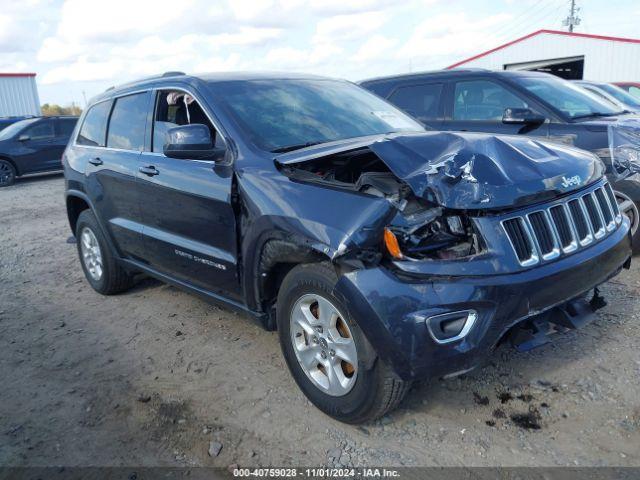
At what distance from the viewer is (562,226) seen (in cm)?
274

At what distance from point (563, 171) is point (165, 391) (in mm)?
2623

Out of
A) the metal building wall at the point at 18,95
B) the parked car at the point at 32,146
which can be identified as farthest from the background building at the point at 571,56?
the metal building wall at the point at 18,95

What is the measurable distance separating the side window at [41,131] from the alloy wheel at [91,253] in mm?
10570

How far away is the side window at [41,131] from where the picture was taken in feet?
46.7

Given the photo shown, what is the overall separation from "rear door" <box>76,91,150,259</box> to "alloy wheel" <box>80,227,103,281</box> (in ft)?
1.47

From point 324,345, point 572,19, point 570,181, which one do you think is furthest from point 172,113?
point 572,19

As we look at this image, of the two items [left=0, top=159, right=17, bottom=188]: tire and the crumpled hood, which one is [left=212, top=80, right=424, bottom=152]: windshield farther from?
[left=0, top=159, right=17, bottom=188]: tire

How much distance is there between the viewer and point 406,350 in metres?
2.41

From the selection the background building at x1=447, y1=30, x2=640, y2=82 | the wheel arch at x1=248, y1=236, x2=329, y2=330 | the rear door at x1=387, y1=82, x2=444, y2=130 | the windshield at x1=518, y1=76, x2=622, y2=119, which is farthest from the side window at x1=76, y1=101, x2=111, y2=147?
the background building at x1=447, y1=30, x2=640, y2=82

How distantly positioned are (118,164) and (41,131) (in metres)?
11.7

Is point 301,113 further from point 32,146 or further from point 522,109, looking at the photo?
point 32,146

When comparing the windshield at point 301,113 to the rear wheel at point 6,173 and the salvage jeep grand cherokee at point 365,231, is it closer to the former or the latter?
the salvage jeep grand cherokee at point 365,231

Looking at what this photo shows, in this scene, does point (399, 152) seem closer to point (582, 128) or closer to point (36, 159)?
point (582, 128)

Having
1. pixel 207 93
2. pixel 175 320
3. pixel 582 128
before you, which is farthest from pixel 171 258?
pixel 582 128
